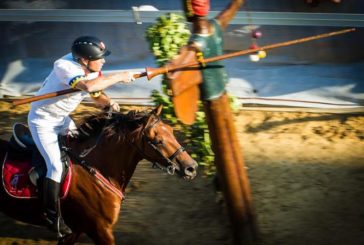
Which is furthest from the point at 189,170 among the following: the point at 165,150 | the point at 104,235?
the point at 104,235

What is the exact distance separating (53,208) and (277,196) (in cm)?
265

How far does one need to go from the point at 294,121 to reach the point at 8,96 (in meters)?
4.84

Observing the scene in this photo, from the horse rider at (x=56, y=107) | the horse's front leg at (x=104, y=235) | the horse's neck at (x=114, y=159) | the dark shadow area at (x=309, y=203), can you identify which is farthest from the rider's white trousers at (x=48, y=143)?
the dark shadow area at (x=309, y=203)

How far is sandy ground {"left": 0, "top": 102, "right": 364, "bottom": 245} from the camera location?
615cm

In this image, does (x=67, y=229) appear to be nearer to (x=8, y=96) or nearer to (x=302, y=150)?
(x=302, y=150)

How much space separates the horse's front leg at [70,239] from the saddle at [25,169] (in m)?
0.55

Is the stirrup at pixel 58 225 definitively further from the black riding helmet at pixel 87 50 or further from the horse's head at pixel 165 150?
the black riding helmet at pixel 87 50

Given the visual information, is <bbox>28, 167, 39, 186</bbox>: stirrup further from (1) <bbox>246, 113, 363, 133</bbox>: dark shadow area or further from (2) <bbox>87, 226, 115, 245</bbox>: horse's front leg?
→ (1) <bbox>246, 113, 363, 133</bbox>: dark shadow area

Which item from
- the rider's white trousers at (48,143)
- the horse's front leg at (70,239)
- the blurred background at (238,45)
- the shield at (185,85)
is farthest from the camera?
the blurred background at (238,45)

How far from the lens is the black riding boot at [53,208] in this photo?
539cm

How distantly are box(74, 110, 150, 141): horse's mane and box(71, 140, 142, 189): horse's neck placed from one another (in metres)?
0.09

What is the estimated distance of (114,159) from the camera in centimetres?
549

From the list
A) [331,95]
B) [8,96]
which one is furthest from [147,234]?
[8,96]

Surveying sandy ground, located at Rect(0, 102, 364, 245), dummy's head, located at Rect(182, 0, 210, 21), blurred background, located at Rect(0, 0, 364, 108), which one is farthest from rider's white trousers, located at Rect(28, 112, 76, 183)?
blurred background, located at Rect(0, 0, 364, 108)
